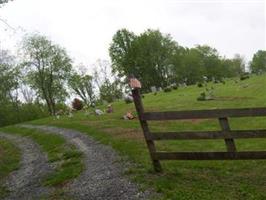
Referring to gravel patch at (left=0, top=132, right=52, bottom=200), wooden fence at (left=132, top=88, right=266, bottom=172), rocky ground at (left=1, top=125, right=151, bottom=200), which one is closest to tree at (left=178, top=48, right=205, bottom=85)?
gravel patch at (left=0, top=132, right=52, bottom=200)

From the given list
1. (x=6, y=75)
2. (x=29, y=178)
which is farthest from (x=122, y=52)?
(x=29, y=178)

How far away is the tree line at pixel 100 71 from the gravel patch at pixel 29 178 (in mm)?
50875

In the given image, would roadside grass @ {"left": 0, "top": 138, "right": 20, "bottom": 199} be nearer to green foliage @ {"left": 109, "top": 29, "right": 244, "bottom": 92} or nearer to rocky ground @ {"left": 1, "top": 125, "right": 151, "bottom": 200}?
rocky ground @ {"left": 1, "top": 125, "right": 151, "bottom": 200}

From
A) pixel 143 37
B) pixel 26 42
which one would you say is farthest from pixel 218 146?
pixel 143 37

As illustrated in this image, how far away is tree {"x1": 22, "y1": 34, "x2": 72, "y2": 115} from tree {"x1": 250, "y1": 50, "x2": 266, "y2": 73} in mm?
72734

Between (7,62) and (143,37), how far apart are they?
3540cm

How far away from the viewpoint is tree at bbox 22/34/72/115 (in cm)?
6869

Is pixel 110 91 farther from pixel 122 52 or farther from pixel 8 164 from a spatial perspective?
pixel 8 164

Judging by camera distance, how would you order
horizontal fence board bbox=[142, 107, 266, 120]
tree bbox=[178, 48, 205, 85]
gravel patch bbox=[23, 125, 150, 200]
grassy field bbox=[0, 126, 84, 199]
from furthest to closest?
1. tree bbox=[178, 48, 205, 85]
2. grassy field bbox=[0, 126, 84, 199]
3. gravel patch bbox=[23, 125, 150, 200]
4. horizontal fence board bbox=[142, 107, 266, 120]

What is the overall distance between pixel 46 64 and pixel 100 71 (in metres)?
30.1

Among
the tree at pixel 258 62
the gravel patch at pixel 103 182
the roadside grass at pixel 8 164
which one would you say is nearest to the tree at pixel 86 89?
the tree at pixel 258 62

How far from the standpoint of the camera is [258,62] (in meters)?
126

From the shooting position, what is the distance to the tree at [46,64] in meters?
68.7

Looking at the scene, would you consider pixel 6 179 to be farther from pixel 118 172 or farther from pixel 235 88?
pixel 235 88
